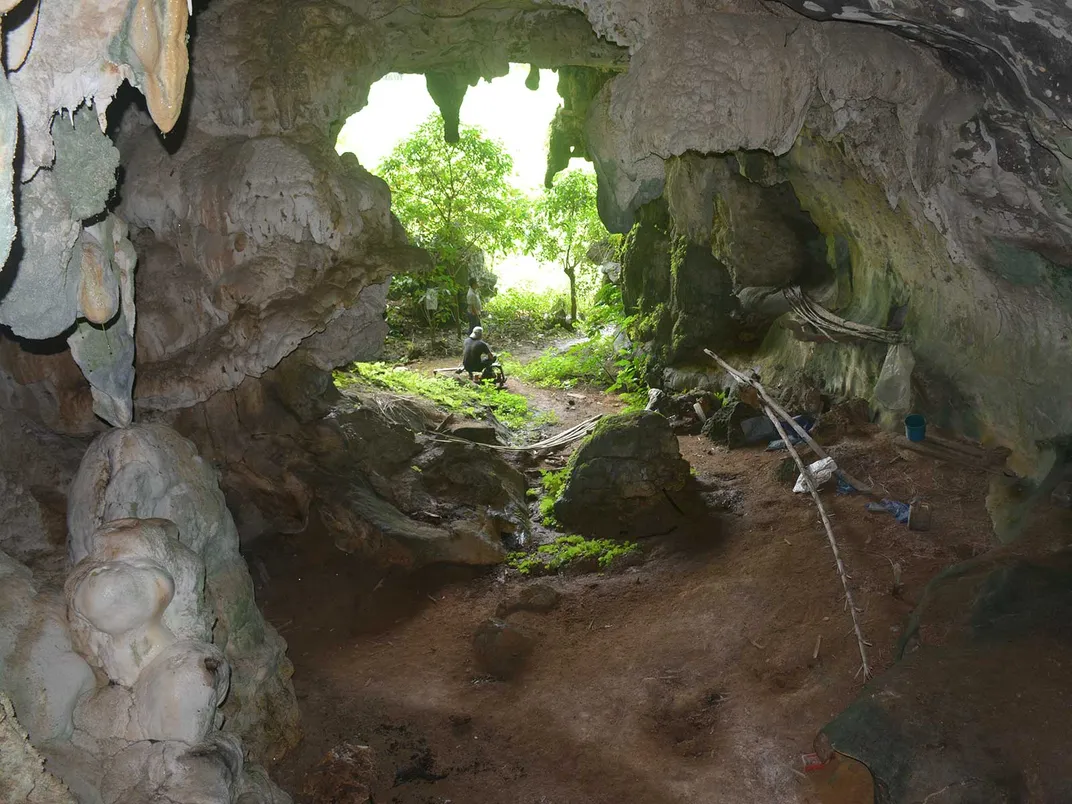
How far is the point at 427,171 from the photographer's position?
59.3ft

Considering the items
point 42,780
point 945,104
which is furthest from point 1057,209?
point 42,780

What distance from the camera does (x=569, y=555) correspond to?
361 inches

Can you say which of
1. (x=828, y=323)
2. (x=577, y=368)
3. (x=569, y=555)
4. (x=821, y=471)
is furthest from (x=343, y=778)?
(x=577, y=368)

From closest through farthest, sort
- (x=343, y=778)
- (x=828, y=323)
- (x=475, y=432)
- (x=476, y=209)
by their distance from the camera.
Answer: (x=343, y=778) → (x=828, y=323) → (x=475, y=432) → (x=476, y=209)

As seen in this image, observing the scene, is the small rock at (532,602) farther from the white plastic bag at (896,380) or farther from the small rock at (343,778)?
the white plastic bag at (896,380)

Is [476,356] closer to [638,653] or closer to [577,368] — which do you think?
[577,368]

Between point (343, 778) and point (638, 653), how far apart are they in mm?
2989

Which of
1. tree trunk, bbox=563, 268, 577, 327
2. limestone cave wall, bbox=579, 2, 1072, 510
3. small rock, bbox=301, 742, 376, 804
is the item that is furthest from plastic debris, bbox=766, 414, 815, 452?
tree trunk, bbox=563, 268, 577, 327

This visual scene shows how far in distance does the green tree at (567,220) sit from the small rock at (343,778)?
1638 centimetres

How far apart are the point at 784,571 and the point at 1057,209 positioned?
407cm

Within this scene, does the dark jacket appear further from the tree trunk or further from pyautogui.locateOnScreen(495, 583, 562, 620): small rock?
pyautogui.locateOnScreen(495, 583, 562, 620): small rock

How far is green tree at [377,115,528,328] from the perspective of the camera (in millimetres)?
18000

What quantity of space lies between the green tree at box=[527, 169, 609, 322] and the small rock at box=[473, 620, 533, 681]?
14.5 meters

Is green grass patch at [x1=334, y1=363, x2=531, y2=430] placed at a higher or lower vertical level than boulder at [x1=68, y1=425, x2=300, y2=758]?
lower
